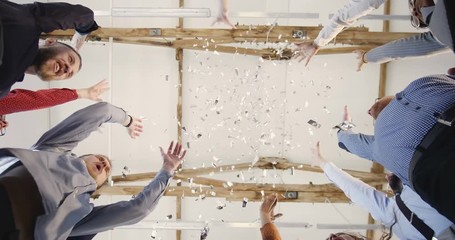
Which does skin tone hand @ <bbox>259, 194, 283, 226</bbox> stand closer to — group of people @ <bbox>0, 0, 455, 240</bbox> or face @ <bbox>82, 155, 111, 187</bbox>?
group of people @ <bbox>0, 0, 455, 240</bbox>

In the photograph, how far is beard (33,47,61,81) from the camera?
2.34 meters

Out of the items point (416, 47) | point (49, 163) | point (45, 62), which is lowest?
point (49, 163)

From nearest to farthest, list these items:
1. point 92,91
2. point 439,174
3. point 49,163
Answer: point 439,174, point 49,163, point 92,91

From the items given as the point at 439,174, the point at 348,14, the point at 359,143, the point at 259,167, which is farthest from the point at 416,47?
the point at 259,167

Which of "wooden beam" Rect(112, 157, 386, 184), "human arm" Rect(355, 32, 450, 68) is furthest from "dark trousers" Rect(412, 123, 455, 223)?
"wooden beam" Rect(112, 157, 386, 184)

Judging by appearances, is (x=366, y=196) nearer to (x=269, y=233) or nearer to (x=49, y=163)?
(x=269, y=233)

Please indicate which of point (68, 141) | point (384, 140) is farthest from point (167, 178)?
point (384, 140)

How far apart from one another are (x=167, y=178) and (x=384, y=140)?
1.59 metres

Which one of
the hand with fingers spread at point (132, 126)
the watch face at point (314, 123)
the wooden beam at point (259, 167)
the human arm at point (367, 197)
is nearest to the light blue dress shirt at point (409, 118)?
the human arm at point (367, 197)

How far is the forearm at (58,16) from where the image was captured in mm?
2172

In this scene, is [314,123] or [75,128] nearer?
[75,128]

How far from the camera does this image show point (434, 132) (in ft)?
5.98

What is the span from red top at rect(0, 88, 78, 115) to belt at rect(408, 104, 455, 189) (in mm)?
2489

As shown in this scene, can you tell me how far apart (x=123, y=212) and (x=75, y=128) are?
0.63 meters
